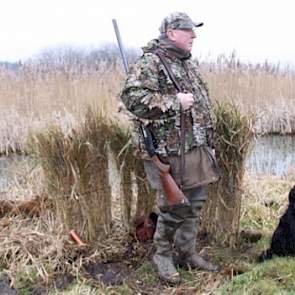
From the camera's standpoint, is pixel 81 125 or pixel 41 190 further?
pixel 41 190

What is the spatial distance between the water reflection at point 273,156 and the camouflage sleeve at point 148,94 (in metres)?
3.21

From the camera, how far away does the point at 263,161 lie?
7.69m

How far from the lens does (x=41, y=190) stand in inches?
191

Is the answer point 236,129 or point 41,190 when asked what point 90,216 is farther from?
point 236,129

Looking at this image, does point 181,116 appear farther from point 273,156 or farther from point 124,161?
point 273,156

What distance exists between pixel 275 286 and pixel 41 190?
7.83 feet

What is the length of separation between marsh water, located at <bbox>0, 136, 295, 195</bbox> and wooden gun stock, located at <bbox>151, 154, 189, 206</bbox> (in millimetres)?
1889

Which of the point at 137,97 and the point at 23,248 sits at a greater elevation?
the point at 137,97

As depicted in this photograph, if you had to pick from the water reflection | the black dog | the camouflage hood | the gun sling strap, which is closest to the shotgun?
the gun sling strap

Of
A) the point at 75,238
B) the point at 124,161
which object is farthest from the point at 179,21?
the point at 75,238

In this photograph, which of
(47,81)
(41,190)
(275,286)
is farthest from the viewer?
(47,81)

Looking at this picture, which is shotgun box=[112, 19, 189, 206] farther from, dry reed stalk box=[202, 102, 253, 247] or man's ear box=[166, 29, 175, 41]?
dry reed stalk box=[202, 102, 253, 247]

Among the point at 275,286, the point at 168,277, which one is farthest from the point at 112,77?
the point at 275,286

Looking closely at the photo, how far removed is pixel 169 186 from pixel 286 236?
984 millimetres
